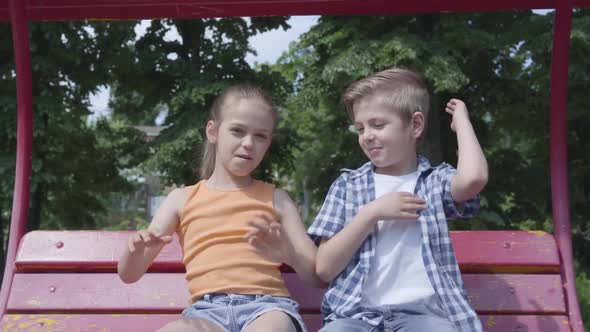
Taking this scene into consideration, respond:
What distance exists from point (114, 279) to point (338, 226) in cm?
90

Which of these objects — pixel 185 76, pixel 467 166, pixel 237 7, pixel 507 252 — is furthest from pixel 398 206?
pixel 185 76

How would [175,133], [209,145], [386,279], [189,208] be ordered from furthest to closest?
[175,133] < [209,145] < [189,208] < [386,279]

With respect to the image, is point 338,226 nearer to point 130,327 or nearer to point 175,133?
point 130,327

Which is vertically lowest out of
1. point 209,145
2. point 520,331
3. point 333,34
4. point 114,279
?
point 520,331

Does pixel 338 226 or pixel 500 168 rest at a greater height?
pixel 338 226

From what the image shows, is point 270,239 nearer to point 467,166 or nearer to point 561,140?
point 467,166

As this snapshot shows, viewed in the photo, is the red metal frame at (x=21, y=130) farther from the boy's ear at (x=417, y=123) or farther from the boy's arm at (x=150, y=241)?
the boy's ear at (x=417, y=123)

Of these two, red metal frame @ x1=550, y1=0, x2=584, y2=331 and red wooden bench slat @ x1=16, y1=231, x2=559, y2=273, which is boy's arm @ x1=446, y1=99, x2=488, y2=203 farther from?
red metal frame @ x1=550, y1=0, x2=584, y2=331

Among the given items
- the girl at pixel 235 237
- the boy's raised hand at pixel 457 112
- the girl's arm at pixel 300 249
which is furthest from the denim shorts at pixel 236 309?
the boy's raised hand at pixel 457 112

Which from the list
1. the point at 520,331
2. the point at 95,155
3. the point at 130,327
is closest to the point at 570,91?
the point at 95,155

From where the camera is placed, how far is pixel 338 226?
2.42m

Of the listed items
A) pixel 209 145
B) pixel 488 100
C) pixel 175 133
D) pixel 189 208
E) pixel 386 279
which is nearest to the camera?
pixel 386 279

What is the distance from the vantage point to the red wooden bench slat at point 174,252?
2645mm

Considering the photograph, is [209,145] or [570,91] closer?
[209,145]
